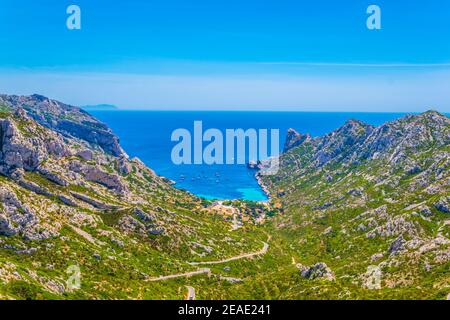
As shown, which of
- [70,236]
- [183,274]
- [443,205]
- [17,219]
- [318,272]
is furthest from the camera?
[443,205]

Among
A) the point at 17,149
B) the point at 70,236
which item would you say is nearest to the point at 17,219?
the point at 70,236

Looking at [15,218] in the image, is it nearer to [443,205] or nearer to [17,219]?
[17,219]

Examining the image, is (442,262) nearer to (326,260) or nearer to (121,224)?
(326,260)

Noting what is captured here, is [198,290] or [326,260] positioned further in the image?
[326,260]

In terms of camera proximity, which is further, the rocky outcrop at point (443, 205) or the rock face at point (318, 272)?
the rocky outcrop at point (443, 205)

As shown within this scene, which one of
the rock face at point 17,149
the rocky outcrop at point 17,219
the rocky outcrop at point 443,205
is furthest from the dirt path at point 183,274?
the rocky outcrop at point 443,205

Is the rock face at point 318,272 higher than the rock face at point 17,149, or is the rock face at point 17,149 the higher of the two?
the rock face at point 17,149

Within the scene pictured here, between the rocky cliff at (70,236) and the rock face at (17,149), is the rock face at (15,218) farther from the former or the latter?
the rock face at (17,149)
